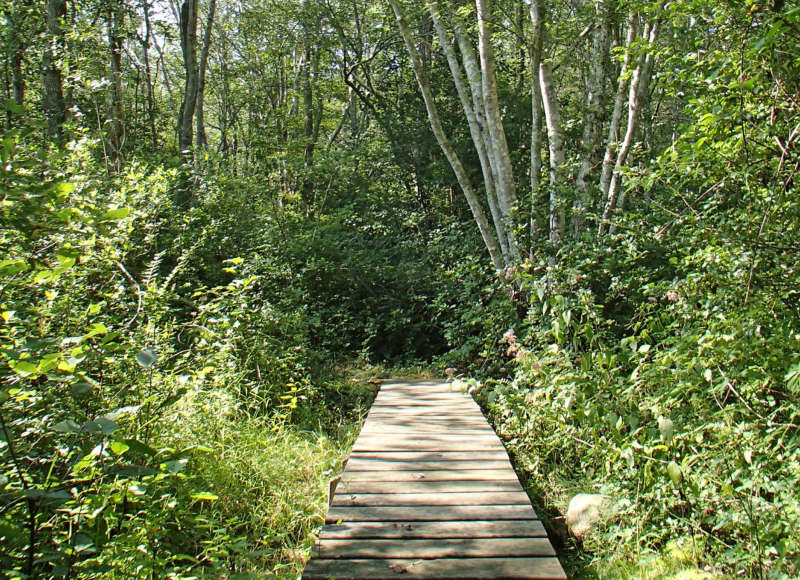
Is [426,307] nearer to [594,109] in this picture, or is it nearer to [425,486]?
[594,109]

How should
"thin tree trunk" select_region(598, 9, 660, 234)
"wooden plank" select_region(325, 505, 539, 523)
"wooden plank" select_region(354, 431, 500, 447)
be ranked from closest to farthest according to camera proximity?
"wooden plank" select_region(325, 505, 539, 523) < "wooden plank" select_region(354, 431, 500, 447) < "thin tree trunk" select_region(598, 9, 660, 234)

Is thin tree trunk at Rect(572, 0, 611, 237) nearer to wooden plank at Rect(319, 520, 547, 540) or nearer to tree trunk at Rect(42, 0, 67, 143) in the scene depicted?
wooden plank at Rect(319, 520, 547, 540)

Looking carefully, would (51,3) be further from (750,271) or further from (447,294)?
(750,271)

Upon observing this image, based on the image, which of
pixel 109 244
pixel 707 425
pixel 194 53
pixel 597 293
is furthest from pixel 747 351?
pixel 194 53

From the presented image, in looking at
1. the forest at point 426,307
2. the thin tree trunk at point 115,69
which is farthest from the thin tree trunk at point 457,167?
the thin tree trunk at point 115,69

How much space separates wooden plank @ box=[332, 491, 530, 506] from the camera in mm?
3434

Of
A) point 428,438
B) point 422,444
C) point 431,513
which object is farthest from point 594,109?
point 431,513

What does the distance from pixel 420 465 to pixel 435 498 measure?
1.92 feet

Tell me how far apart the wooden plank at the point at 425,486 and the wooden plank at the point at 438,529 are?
1.44ft

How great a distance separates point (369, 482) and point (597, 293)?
3.76 m

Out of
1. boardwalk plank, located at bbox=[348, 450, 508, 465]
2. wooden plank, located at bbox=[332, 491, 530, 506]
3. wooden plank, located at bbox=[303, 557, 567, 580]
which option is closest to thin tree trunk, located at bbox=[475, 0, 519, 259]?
boardwalk plank, located at bbox=[348, 450, 508, 465]

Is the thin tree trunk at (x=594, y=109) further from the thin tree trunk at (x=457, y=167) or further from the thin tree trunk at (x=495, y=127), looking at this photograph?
the thin tree trunk at (x=457, y=167)

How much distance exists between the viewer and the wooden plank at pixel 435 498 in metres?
3.43

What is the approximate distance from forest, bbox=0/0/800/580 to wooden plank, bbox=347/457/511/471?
1.33 ft
